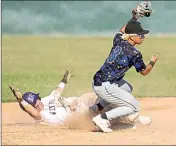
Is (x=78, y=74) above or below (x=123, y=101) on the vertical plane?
below

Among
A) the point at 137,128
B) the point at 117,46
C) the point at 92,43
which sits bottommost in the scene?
the point at 92,43

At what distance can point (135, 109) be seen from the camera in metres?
7.17

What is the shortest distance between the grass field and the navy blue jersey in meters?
4.56

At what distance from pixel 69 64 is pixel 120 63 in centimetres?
1024

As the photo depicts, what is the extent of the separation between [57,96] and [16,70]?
26.3ft

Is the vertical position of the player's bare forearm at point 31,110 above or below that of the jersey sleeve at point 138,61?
below

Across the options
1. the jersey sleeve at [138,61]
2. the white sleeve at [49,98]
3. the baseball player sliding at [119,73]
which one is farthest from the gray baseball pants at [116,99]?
the white sleeve at [49,98]

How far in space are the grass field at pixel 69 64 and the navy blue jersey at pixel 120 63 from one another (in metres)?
4.56

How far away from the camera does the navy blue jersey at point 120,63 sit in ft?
23.0

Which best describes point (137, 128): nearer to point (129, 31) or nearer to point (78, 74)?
point (129, 31)

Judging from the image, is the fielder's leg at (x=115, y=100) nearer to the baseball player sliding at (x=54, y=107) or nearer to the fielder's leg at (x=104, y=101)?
the fielder's leg at (x=104, y=101)

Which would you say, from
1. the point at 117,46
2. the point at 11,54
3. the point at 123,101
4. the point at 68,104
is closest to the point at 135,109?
the point at 123,101

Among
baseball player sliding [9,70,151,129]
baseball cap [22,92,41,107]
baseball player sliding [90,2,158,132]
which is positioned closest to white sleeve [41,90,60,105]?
baseball player sliding [9,70,151,129]

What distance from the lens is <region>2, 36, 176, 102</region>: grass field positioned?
13016 mm
